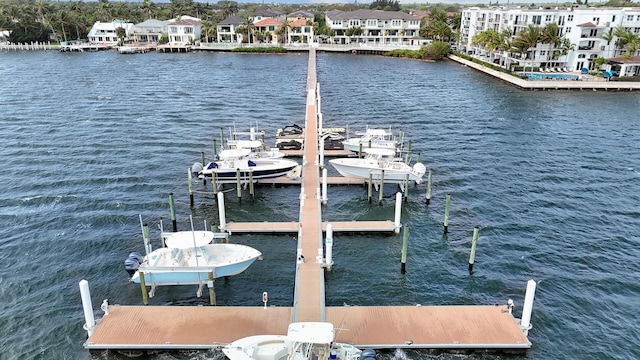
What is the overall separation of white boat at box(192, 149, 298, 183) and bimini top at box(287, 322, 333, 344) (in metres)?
22.7

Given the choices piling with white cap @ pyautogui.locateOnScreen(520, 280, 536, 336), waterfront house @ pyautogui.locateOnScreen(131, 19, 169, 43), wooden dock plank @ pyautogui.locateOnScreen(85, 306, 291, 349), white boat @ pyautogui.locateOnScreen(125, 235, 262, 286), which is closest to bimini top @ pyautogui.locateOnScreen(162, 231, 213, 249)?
white boat @ pyautogui.locateOnScreen(125, 235, 262, 286)

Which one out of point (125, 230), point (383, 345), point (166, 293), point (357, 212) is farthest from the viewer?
point (357, 212)

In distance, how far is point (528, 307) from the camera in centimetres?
2505

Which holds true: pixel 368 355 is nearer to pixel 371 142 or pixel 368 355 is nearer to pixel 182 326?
pixel 182 326

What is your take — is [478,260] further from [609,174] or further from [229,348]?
[609,174]

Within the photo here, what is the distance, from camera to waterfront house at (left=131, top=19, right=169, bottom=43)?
6755 inches

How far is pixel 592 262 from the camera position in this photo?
1356 inches

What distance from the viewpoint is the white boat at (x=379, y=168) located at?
143 feet

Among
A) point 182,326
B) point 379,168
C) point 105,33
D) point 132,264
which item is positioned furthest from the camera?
point 105,33

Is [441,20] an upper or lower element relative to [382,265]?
upper

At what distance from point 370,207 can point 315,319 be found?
1833cm

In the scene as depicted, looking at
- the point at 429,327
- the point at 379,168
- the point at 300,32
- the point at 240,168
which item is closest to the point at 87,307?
the point at 429,327

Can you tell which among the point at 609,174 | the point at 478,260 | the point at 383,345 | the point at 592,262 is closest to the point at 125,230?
the point at 383,345

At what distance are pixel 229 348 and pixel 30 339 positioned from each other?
1209 cm
